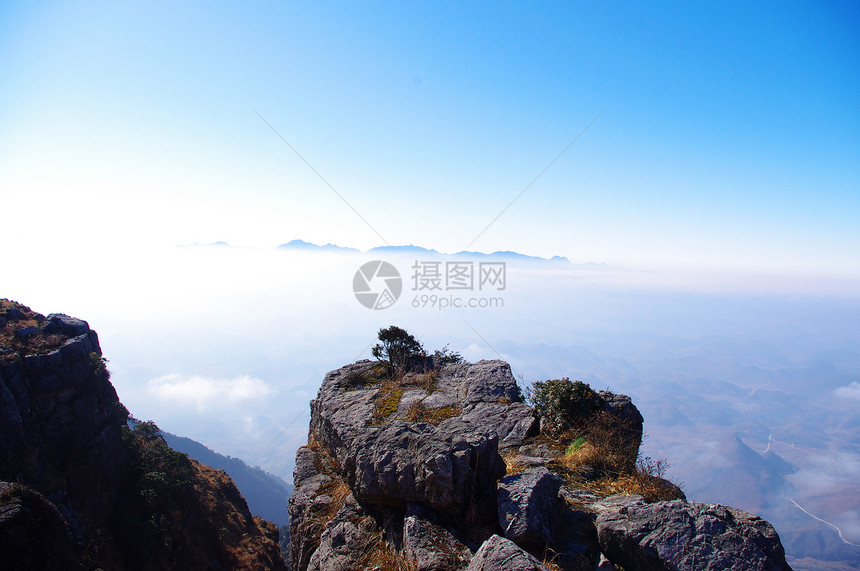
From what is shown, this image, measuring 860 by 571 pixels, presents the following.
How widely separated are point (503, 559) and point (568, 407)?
5485mm

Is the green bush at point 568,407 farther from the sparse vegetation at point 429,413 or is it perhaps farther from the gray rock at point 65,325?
the gray rock at point 65,325

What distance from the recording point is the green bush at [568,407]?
8.46m

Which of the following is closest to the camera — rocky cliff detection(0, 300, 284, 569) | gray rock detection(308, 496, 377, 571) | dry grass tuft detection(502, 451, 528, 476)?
gray rock detection(308, 496, 377, 571)

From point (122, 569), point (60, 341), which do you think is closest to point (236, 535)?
point (122, 569)

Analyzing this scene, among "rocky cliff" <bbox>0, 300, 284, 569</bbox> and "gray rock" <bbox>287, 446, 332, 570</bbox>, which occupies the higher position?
"gray rock" <bbox>287, 446, 332, 570</bbox>

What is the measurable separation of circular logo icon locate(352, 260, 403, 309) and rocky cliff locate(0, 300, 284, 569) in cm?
1783

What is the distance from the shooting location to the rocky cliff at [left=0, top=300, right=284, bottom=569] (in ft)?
78.3

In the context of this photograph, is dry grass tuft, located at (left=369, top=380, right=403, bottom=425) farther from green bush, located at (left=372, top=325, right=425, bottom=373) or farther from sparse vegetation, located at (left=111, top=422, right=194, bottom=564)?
sparse vegetation, located at (left=111, top=422, right=194, bottom=564)

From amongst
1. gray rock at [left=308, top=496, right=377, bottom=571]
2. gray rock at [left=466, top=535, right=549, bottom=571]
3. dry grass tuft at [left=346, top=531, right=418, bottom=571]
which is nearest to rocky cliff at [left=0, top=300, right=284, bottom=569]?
gray rock at [left=308, top=496, right=377, bottom=571]

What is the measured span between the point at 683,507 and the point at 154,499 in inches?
1543

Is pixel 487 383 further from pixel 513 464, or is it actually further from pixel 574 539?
pixel 574 539

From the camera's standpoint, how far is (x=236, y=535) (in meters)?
33.1

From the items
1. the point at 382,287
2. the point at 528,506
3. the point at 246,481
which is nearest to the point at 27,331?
the point at 382,287

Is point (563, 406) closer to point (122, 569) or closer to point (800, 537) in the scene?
point (122, 569)
